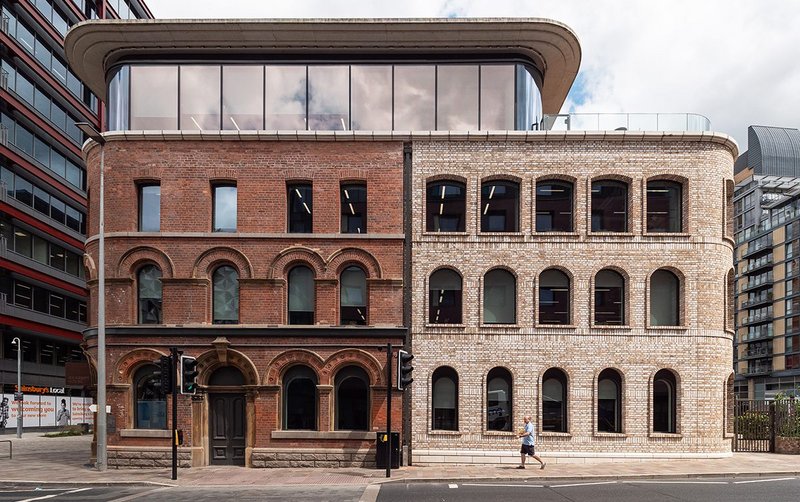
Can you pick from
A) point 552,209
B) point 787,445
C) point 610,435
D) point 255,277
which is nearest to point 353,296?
point 255,277

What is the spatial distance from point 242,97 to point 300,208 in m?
4.42

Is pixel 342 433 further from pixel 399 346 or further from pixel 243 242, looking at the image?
pixel 243 242

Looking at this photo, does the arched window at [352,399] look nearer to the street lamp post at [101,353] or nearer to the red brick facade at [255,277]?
the red brick facade at [255,277]

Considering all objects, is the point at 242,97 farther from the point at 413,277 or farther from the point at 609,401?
the point at 609,401

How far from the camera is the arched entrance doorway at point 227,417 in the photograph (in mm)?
21625

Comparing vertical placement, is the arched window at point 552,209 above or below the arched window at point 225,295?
above

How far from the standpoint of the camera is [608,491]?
53.8 ft

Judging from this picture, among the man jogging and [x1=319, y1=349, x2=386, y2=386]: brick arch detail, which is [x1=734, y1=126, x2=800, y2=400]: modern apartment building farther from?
[x1=319, y1=349, x2=386, y2=386]: brick arch detail

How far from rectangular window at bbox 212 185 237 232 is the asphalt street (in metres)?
9.82

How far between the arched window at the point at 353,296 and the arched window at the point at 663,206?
9597 millimetres

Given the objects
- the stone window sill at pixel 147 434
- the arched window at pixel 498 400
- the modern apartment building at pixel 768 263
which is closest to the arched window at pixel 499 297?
the arched window at pixel 498 400

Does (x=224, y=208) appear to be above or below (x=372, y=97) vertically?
below

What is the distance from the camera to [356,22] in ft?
72.0

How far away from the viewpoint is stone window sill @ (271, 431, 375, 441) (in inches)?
835
